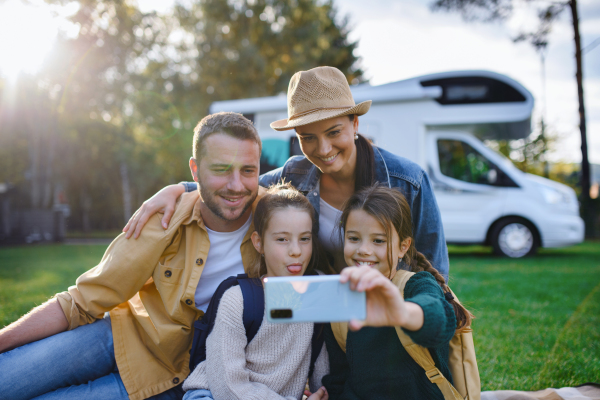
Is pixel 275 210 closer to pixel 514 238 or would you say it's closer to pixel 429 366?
pixel 429 366

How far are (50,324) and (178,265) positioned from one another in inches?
29.3

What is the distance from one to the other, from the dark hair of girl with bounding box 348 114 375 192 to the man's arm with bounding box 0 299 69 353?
1.95 meters

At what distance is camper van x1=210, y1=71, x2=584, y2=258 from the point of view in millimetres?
8078

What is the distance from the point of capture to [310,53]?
68.4ft

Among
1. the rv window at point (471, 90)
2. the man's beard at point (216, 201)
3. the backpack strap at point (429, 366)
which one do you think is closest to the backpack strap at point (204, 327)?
the man's beard at point (216, 201)

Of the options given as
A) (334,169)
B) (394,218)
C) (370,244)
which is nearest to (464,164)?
(334,169)

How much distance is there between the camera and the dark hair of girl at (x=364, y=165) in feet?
9.03

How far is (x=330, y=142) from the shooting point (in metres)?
2.57

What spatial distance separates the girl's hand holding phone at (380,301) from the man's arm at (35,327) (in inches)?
70.3

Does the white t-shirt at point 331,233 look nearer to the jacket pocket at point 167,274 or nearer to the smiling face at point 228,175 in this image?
the smiling face at point 228,175

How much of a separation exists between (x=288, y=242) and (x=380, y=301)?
769 mm

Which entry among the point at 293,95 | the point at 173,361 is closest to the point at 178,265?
the point at 173,361

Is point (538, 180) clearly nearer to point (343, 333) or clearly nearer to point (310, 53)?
point (343, 333)

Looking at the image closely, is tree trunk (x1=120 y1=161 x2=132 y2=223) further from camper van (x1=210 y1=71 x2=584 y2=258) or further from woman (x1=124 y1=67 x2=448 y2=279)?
woman (x1=124 y1=67 x2=448 y2=279)
